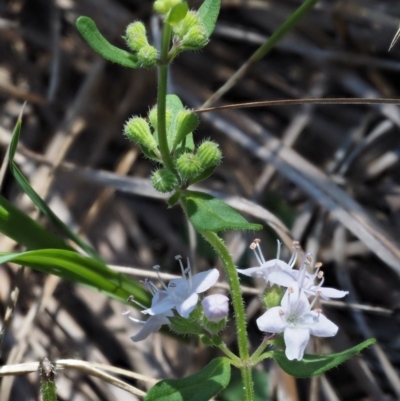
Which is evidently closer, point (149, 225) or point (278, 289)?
point (278, 289)

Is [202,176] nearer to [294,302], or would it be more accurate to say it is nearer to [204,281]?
[204,281]

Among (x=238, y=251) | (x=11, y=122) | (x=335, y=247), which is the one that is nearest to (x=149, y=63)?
(x=238, y=251)

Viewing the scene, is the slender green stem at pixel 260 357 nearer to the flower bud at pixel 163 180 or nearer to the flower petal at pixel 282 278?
the flower petal at pixel 282 278

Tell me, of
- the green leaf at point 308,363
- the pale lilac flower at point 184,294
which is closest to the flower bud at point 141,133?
the pale lilac flower at point 184,294

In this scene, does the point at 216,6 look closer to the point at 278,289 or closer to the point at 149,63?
the point at 149,63

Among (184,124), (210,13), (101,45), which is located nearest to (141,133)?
(184,124)
